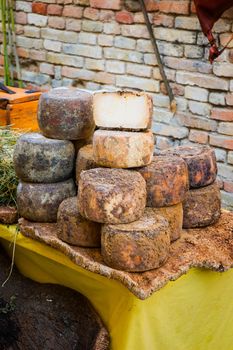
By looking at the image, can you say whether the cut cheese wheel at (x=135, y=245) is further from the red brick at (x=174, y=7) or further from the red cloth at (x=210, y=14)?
the red brick at (x=174, y=7)

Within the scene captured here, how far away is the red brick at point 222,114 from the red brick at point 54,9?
162 centimetres

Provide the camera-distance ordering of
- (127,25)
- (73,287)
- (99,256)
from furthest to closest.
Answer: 1. (127,25)
2. (73,287)
3. (99,256)

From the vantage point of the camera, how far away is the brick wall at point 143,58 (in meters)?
3.89

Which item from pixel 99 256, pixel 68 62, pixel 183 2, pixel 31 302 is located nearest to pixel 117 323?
pixel 99 256

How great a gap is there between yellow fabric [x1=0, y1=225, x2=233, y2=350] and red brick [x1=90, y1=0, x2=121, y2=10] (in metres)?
2.44

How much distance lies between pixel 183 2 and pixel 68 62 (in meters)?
1.24

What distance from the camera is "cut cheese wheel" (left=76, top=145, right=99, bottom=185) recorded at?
2195mm

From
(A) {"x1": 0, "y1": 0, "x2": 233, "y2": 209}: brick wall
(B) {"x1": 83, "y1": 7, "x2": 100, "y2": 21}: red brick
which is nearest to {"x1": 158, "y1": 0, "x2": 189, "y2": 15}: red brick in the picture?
(A) {"x1": 0, "y1": 0, "x2": 233, "y2": 209}: brick wall

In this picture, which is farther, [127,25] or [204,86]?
[127,25]

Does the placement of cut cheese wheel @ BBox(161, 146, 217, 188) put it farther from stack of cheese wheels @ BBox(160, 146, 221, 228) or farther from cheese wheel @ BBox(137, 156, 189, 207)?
cheese wheel @ BBox(137, 156, 189, 207)

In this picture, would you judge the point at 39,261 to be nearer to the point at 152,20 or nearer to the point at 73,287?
the point at 73,287

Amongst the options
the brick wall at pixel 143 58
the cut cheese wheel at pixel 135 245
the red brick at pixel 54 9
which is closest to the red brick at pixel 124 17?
the brick wall at pixel 143 58

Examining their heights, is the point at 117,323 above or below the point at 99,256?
below

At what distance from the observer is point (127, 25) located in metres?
4.25
